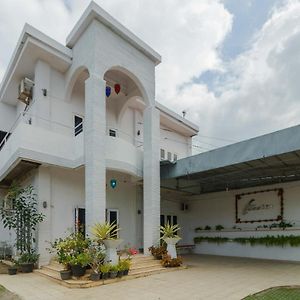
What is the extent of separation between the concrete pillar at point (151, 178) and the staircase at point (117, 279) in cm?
105

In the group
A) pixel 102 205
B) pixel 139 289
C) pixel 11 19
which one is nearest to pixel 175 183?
pixel 102 205

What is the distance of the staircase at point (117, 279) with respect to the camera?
912cm

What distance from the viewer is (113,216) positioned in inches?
582

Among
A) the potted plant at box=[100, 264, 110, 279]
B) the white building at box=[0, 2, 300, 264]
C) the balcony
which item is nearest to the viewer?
the potted plant at box=[100, 264, 110, 279]

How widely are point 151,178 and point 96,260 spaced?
4735 mm

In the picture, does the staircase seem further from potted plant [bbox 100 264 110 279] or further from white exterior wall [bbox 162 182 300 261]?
white exterior wall [bbox 162 182 300 261]

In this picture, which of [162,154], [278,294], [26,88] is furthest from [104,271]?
[162,154]

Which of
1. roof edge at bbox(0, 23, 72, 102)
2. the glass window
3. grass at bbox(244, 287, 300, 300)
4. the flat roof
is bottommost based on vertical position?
grass at bbox(244, 287, 300, 300)

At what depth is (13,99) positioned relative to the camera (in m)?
17.3

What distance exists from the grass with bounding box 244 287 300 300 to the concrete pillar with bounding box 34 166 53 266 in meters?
7.68

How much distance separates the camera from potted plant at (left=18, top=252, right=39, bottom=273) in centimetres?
1143

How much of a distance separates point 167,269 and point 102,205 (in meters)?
3.25

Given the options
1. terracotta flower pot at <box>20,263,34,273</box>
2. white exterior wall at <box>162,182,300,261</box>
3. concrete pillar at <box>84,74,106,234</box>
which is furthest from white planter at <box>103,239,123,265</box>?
white exterior wall at <box>162,182,300,261</box>

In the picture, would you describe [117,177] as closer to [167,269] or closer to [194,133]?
[167,269]
